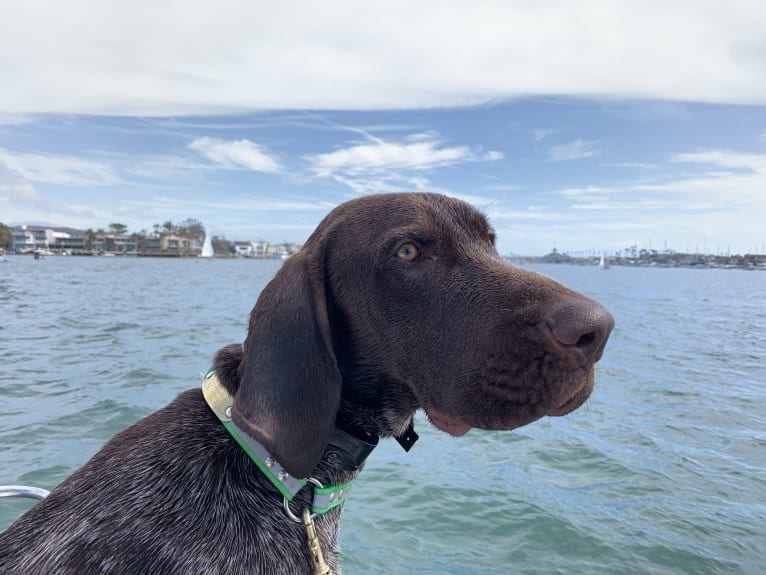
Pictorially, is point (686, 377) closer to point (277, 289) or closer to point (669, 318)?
point (277, 289)

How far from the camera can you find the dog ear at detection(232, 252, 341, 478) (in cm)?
236

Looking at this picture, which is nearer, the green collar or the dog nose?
the dog nose

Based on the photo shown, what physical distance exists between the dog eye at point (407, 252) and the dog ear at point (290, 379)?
1.44ft

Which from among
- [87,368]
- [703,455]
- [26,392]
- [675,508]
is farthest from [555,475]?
[87,368]

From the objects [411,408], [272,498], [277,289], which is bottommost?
[272,498]

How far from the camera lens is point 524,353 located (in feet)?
7.96

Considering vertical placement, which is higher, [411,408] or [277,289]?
[277,289]

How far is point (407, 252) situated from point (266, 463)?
116 cm

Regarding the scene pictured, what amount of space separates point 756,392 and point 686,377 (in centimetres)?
185

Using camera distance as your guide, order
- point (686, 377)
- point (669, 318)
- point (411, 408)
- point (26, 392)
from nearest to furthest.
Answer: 1. point (411, 408)
2. point (26, 392)
3. point (686, 377)
4. point (669, 318)

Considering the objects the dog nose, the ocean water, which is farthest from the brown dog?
the ocean water

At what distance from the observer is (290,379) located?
2422mm

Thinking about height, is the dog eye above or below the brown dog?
above

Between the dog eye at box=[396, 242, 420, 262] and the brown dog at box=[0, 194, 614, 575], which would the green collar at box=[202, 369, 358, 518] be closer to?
the brown dog at box=[0, 194, 614, 575]
